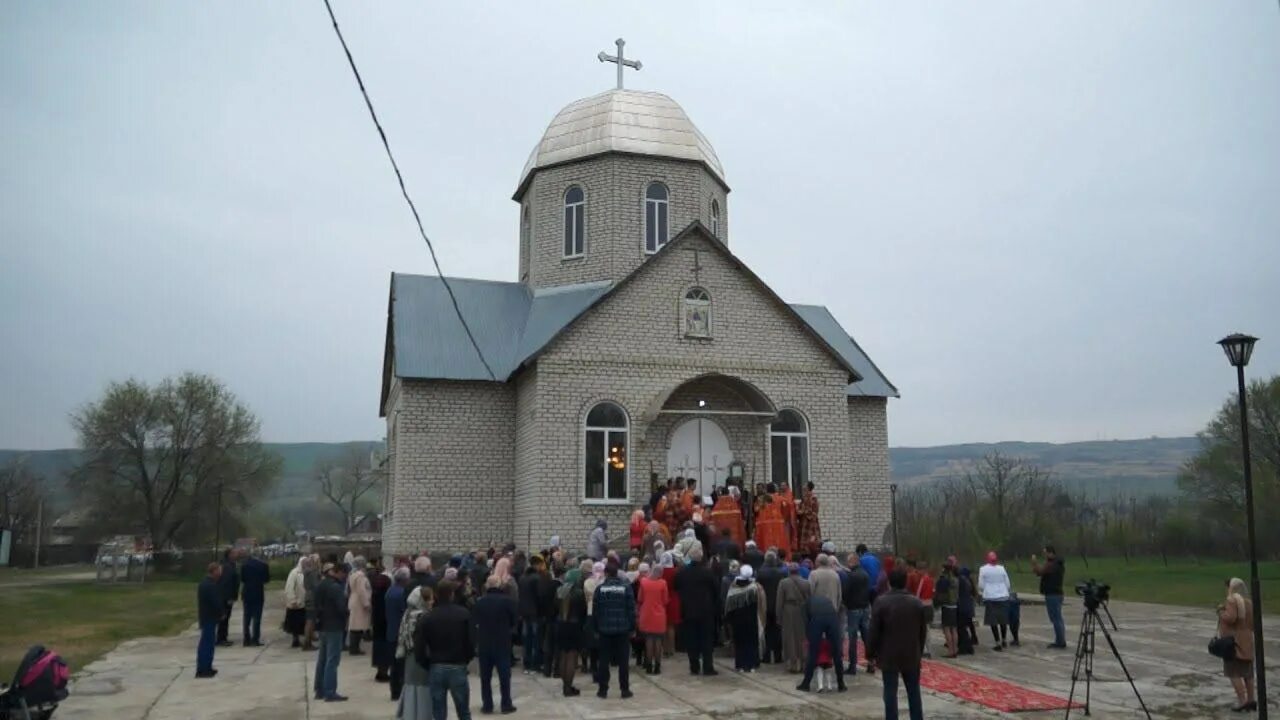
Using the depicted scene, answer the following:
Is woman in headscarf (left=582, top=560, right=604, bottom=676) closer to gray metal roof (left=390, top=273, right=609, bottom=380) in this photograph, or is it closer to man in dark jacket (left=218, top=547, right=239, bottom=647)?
man in dark jacket (left=218, top=547, right=239, bottom=647)

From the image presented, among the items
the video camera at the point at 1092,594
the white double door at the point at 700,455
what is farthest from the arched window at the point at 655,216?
the video camera at the point at 1092,594

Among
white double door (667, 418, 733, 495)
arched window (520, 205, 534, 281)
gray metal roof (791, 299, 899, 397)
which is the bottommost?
white double door (667, 418, 733, 495)

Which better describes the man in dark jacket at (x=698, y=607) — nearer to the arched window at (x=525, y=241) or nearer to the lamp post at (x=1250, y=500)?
the lamp post at (x=1250, y=500)

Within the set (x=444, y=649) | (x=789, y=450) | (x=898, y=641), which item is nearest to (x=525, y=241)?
(x=789, y=450)

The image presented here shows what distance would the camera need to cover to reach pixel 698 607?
12742mm

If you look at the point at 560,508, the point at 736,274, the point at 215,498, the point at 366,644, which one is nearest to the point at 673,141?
the point at 736,274

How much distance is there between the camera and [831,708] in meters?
10.9

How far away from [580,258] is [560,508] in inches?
318

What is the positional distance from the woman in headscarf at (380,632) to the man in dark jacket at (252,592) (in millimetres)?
4005

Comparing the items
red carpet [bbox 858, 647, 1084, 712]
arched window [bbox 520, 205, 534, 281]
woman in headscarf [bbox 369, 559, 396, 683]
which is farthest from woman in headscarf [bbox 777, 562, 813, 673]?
arched window [bbox 520, 205, 534, 281]

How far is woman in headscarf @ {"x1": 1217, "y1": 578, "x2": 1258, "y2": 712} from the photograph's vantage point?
1092 centimetres

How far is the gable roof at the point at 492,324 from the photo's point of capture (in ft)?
73.2

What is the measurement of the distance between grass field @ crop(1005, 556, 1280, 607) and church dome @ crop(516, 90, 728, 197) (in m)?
17.2

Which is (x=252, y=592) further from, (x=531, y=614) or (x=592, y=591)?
(x=592, y=591)
